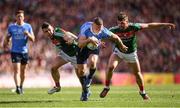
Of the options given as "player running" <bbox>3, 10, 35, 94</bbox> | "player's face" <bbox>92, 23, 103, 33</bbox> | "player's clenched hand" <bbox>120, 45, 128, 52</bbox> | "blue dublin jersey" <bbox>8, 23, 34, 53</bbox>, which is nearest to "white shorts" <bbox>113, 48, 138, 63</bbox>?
"player's clenched hand" <bbox>120, 45, 128, 52</bbox>

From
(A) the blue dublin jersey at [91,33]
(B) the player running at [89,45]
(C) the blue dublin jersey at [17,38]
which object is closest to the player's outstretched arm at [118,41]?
(B) the player running at [89,45]

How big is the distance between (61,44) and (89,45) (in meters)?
1.46

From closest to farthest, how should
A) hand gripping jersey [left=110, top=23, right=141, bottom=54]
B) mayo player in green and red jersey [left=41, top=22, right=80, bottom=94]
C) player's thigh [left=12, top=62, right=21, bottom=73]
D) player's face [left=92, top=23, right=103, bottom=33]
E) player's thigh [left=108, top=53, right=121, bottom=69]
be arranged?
1. player's face [left=92, top=23, right=103, bottom=33]
2. hand gripping jersey [left=110, top=23, right=141, bottom=54]
3. mayo player in green and red jersey [left=41, top=22, right=80, bottom=94]
4. player's thigh [left=108, top=53, right=121, bottom=69]
5. player's thigh [left=12, top=62, right=21, bottom=73]

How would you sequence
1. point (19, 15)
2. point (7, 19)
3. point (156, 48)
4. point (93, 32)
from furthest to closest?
1. point (156, 48)
2. point (7, 19)
3. point (19, 15)
4. point (93, 32)

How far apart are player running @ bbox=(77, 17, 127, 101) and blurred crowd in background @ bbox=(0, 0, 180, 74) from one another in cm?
1565

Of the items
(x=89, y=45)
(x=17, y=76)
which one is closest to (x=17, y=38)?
(x=17, y=76)

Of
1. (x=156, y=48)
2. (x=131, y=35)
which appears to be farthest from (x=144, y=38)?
(x=131, y=35)

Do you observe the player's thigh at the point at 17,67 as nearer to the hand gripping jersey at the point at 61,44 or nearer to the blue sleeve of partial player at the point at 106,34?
the hand gripping jersey at the point at 61,44

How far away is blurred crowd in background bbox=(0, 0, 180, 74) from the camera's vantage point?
1297 inches

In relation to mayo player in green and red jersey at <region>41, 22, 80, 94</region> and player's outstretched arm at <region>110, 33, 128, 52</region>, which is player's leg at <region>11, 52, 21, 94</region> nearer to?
mayo player in green and red jersey at <region>41, 22, 80, 94</region>

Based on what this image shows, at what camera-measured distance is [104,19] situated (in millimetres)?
35719

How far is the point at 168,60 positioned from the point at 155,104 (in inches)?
798

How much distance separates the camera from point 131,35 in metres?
16.6

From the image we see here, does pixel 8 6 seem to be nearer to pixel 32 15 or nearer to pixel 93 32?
pixel 32 15
